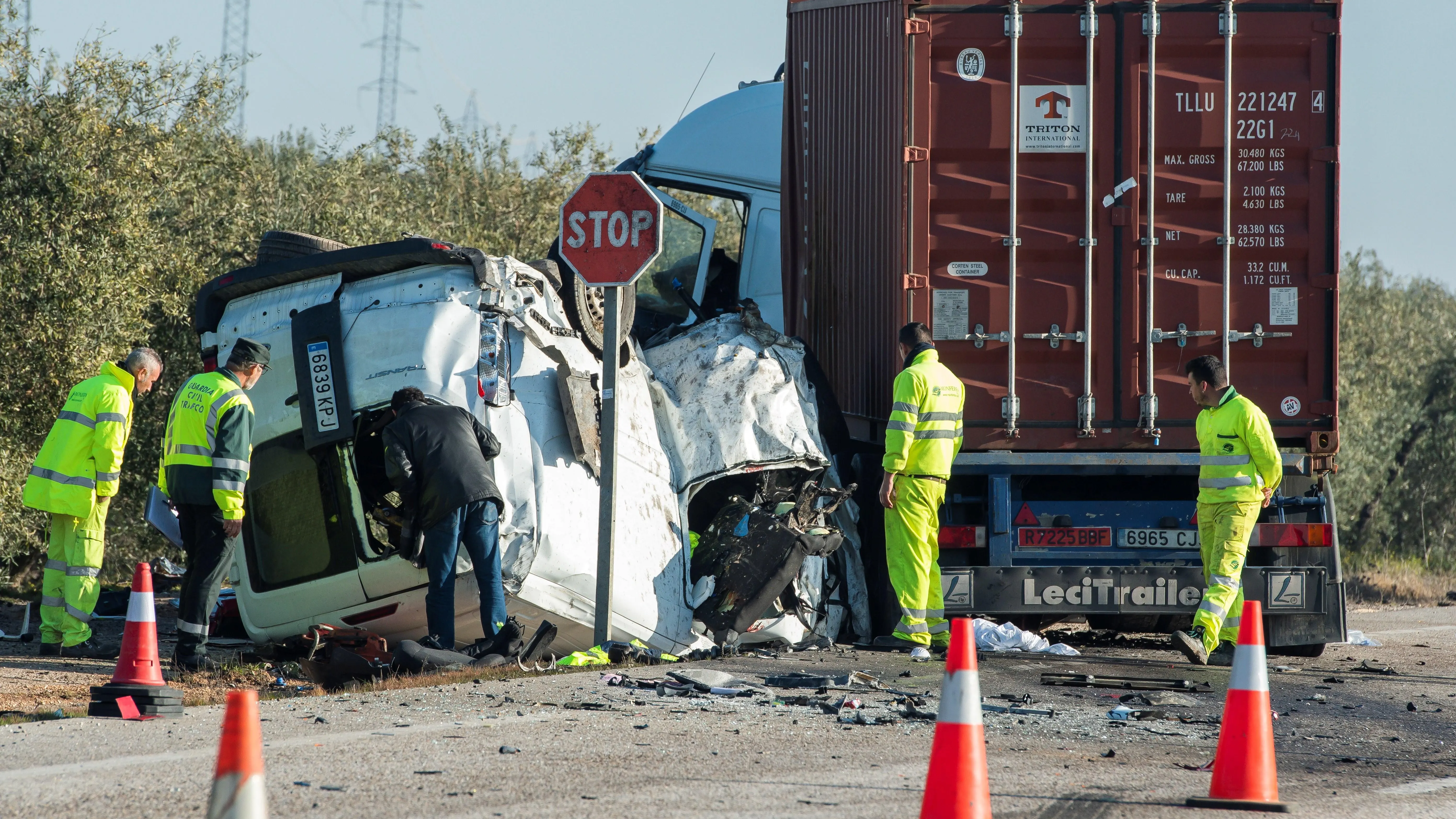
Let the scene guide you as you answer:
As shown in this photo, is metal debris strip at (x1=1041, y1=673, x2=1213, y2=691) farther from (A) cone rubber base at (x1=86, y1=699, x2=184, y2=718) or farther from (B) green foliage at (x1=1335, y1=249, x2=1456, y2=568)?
(B) green foliage at (x1=1335, y1=249, x2=1456, y2=568)

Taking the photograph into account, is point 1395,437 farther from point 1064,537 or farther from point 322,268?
point 322,268

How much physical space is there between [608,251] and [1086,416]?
8.57 ft

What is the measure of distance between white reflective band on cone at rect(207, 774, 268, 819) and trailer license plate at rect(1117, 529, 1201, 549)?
18.3 feet

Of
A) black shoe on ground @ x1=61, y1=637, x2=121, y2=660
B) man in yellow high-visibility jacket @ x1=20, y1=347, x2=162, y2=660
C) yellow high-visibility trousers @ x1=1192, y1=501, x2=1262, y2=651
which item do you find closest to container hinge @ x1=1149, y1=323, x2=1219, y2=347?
yellow high-visibility trousers @ x1=1192, y1=501, x2=1262, y2=651

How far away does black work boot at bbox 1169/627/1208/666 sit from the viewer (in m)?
6.84

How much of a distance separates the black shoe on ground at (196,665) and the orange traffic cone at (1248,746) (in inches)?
182

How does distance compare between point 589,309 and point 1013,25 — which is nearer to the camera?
point 1013,25

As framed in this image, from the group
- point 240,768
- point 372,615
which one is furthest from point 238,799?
point 372,615

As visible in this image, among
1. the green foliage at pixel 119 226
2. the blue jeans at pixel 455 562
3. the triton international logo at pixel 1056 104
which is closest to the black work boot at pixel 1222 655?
the triton international logo at pixel 1056 104

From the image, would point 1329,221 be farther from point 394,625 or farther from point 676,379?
point 394,625

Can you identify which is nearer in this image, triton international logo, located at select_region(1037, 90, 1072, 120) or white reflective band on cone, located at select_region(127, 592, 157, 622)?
white reflective band on cone, located at select_region(127, 592, 157, 622)

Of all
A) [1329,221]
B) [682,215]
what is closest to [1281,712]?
[1329,221]

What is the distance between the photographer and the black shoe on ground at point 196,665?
21.7 ft

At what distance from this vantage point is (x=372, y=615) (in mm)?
6711
